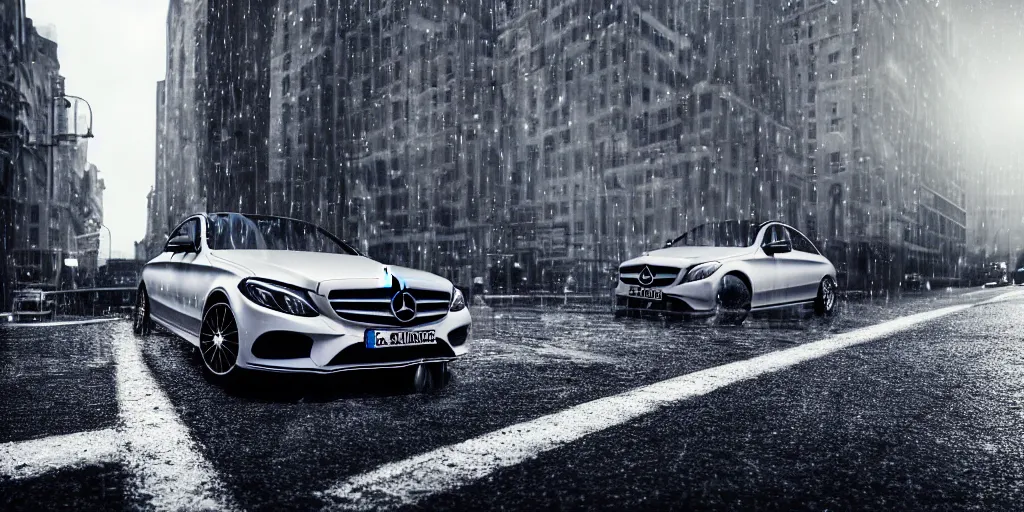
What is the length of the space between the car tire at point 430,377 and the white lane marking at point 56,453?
6.43 ft

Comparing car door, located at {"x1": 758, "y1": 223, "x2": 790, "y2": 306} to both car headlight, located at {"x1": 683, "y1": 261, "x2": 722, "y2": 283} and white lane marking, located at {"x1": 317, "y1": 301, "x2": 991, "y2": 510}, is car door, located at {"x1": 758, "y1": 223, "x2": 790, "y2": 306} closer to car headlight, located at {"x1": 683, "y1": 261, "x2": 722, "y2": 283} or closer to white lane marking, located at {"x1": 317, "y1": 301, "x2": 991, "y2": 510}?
car headlight, located at {"x1": 683, "y1": 261, "x2": 722, "y2": 283}

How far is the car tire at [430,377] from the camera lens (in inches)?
196

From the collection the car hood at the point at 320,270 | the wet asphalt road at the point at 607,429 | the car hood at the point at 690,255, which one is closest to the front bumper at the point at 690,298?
the car hood at the point at 690,255

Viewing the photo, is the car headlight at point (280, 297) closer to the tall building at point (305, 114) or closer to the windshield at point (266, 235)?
the windshield at point (266, 235)

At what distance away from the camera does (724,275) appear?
29.5ft

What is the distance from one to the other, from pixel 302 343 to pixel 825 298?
911 centimetres

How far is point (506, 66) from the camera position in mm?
92562

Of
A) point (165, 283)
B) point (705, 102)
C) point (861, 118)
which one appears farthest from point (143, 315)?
point (861, 118)

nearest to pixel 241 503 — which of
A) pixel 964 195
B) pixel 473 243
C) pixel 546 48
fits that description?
pixel 473 243

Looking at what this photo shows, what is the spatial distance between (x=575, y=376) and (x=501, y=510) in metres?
3.04

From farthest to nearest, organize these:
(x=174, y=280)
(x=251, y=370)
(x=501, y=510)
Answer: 1. (x=174, y=280)
2. (x=251, y=370)
3. (x=501, y=510)

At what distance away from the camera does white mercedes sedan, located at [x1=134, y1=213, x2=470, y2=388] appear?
435 centimetres

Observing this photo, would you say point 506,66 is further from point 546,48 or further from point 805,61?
point 805,61

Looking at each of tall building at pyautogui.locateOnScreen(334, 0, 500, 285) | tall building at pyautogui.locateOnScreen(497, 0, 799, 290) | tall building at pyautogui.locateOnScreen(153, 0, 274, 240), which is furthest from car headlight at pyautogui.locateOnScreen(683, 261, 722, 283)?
tall building at pyautogui.locateOnScreen(153, 0, 274, 240)
